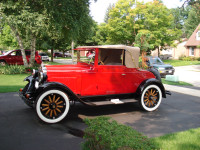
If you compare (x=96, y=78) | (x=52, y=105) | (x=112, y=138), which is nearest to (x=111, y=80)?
(x=96, y=78)

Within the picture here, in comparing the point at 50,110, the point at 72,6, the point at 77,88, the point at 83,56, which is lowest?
the point at 50,110

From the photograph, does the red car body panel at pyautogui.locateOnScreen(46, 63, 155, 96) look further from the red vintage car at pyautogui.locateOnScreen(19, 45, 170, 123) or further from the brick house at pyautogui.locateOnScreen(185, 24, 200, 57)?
the brick house at pyautogui.locateOnScreen(185, 24, 200, 57)

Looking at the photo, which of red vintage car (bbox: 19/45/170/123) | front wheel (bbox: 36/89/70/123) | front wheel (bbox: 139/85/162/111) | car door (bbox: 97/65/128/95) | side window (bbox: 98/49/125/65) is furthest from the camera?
front wheel (bbox: 139/85/162/111)

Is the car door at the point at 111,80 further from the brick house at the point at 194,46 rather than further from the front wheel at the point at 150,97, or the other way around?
the brick house at the point at 194,46

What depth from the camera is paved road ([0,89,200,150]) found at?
4.09m

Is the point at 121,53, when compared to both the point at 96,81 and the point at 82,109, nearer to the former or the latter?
the point at 96,81

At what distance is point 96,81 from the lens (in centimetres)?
584

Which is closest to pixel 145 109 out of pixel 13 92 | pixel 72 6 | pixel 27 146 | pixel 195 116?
pixel 195 116

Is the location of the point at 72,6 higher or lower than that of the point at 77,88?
higher

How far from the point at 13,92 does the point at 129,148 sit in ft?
24.7

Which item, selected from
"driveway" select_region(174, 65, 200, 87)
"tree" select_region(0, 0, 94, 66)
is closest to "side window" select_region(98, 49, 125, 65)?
"driveway" select_region(174, 65, 200, 87)

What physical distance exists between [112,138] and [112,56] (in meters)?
3.90

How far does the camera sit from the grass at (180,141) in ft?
12.2

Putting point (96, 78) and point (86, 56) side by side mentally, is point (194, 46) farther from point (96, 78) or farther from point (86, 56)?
point (96, 78)
